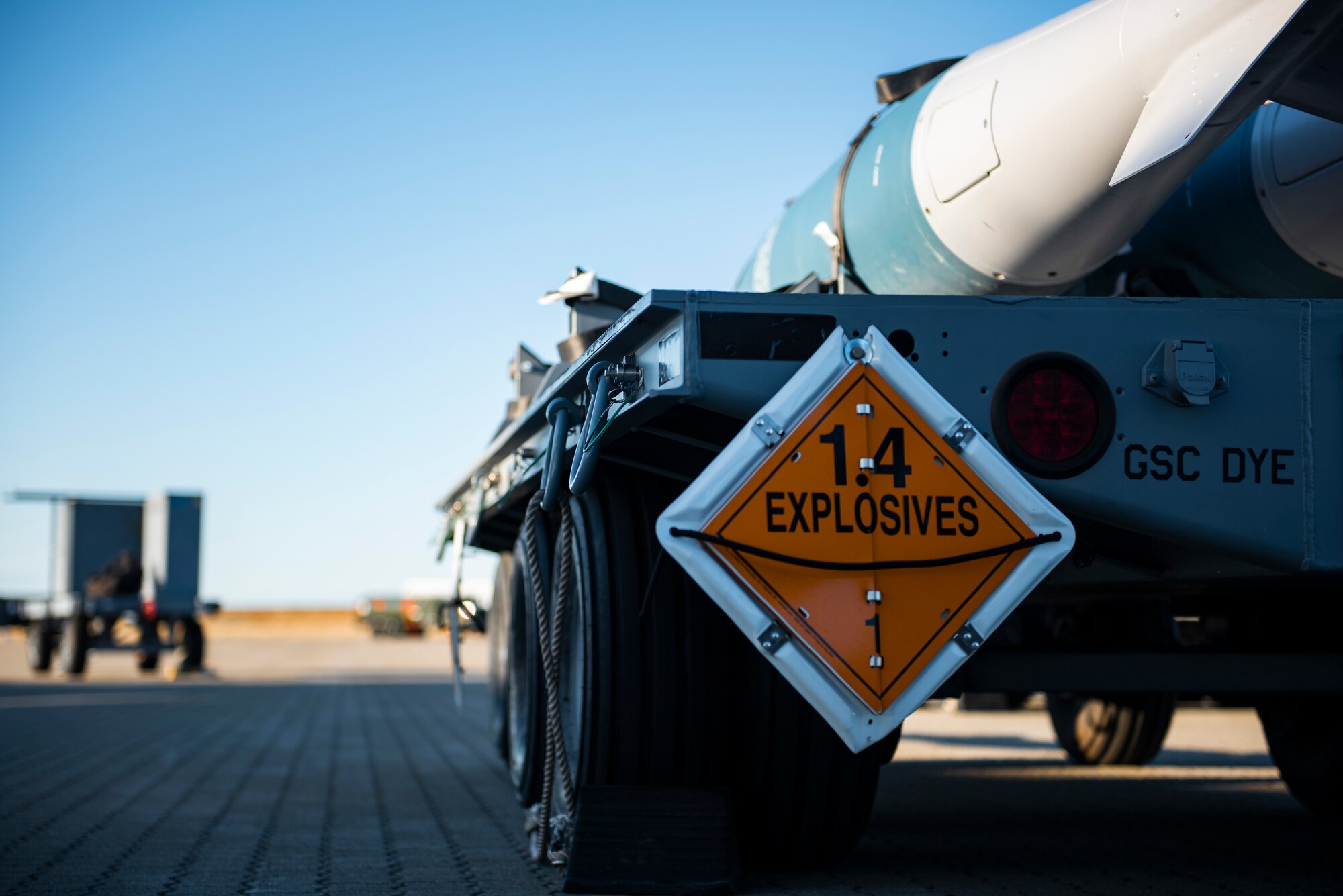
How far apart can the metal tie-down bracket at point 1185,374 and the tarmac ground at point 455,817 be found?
4.93 ft

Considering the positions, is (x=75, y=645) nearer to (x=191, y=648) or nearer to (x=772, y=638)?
(x=191, y=648)

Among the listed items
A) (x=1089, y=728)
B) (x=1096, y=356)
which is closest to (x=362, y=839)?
(x=1096, y=356)

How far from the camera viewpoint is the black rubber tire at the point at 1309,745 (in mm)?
5523

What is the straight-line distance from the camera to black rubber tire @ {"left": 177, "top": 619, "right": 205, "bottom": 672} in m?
21.9

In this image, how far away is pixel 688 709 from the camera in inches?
150

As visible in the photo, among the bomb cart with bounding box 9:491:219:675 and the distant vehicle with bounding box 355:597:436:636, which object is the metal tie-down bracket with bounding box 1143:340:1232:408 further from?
the distant vehicle with bounding box 355:597:436:636

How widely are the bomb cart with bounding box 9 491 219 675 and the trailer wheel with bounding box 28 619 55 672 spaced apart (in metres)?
0.02

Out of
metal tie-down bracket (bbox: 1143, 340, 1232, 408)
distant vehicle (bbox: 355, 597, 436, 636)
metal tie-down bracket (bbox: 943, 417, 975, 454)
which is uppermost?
metal tie-down bracket (bbox: 1143, 340, 1232, 408)

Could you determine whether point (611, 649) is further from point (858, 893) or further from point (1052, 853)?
point (1052, 853)

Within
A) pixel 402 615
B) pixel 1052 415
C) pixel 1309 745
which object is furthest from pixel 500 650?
pixel 402 615

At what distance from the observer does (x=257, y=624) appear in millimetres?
77750

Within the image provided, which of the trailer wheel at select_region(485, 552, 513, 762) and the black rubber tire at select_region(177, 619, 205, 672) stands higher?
the trailer wheel at select_region(485, 552, 513, 762)

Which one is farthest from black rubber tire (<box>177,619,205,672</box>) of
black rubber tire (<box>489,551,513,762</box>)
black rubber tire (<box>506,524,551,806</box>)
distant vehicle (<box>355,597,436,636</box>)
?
distant vehicle (<box>355,597,436,636</box>)

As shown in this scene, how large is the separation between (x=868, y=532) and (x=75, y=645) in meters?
21.1
